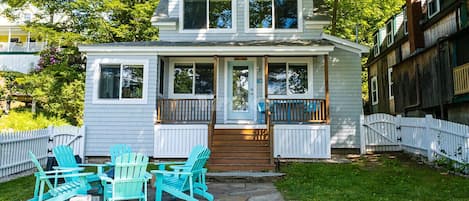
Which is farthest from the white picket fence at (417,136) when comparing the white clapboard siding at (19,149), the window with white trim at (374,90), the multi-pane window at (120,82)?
the white clapboard siding at (19,149)

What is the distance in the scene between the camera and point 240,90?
39.1ft

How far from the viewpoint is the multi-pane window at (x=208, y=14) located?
12.6 metres

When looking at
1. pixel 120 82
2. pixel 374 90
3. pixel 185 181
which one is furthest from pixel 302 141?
pixel 374 90

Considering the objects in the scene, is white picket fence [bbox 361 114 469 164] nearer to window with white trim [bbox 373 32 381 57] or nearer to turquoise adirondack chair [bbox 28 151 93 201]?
turquoise adirondack chair [bbox 28 151 93 201]

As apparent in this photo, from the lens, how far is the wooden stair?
869 cm

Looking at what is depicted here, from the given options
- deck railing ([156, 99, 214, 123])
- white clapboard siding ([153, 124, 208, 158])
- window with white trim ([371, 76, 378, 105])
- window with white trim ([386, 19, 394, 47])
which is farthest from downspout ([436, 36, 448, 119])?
white clapboard siding ([153, 124, 208, 158])

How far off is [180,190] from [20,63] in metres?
21.5

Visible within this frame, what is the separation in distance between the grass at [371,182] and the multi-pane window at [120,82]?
547 cm

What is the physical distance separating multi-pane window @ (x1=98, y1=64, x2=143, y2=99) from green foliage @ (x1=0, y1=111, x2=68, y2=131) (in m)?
8.10

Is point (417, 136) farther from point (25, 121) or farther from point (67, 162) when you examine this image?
point (25, 121)

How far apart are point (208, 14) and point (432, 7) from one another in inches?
367

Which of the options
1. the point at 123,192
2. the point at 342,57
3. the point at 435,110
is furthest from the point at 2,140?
the point at 435,110

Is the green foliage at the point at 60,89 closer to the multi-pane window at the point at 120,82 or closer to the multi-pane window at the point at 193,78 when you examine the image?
the multi-pane window at the point at 120,82

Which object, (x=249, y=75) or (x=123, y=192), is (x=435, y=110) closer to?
(x=249, y=75)
